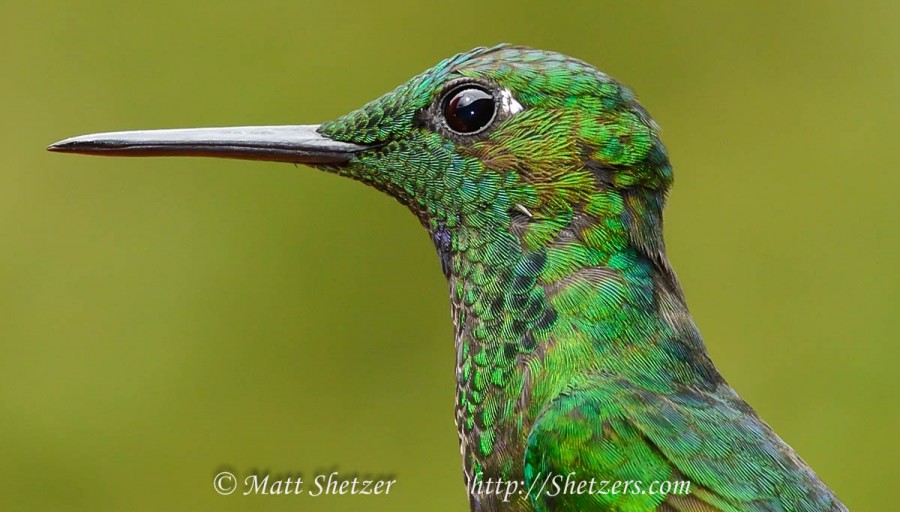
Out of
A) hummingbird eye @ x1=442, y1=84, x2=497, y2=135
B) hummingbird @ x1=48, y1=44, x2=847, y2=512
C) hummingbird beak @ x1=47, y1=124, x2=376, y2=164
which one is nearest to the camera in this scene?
hummingbird @ x1=48, y1=44, x2=847, y2=512

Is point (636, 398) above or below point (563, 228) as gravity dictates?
below

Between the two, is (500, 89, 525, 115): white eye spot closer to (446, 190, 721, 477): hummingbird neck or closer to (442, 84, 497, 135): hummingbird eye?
(442, 84, 497, 135): hummingbird eye

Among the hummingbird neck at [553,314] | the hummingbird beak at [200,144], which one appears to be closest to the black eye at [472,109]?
the hummingbird neck at [553,314]

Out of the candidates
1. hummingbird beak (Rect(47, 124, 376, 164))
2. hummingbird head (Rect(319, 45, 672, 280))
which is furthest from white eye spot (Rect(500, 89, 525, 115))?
hummingbird beak (Rect(47, 124, 376, 164))

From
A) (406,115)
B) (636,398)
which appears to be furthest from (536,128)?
(636,398)

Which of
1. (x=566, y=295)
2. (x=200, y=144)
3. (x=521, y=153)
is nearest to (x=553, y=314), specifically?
(x=566, y=295)

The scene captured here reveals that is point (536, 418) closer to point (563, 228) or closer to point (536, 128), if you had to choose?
point (563, 228)

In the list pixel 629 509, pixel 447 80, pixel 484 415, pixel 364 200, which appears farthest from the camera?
pixel 364 200

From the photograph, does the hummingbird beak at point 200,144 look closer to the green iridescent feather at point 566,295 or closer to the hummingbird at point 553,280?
the hummingbird at point 553,280

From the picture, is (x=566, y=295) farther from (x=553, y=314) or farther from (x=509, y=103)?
(x=509, y=103)
